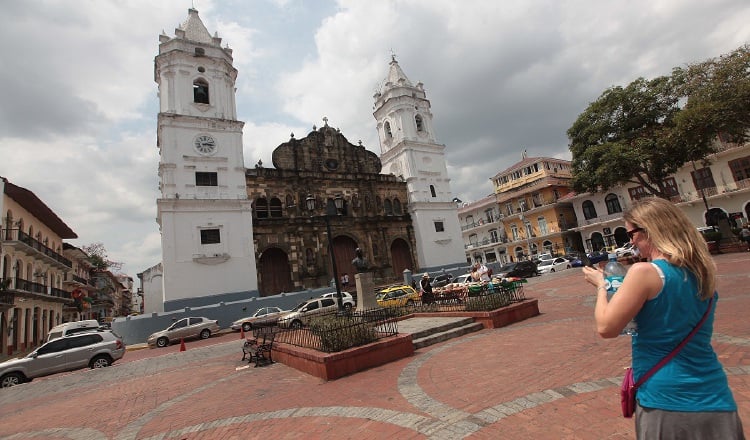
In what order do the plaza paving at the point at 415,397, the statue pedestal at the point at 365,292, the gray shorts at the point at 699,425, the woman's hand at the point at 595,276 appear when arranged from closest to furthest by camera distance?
1. the gray shorts at the point at 699,425
2. the woman's hand at the point at 595,276
3. the plaza paving at the point at 415,397
4. the statue pedestal at the point at 365,292

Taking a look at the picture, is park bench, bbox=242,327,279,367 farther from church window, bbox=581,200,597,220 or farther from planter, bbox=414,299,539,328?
church window, bbox=581,200,597,220

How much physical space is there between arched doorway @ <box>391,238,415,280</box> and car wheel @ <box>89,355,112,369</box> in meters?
23.4

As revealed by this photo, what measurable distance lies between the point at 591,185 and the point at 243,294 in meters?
25.4

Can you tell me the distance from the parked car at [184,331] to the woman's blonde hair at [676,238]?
2025 cm

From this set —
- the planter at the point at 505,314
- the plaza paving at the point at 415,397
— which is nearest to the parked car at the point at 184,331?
the plaza paving at the point at 415,397

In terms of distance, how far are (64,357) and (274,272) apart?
630 inches

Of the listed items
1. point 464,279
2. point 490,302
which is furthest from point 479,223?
point 490,302

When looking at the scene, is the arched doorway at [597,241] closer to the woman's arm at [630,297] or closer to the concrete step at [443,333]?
the concrete step at [443,333]

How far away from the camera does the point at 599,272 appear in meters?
2.21

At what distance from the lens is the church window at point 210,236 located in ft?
81.5

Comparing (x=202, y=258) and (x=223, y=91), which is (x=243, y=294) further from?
(x=223, y=91)

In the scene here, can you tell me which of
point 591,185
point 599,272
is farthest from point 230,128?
point 599,272

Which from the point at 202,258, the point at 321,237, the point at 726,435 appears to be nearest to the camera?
the point at 726,435

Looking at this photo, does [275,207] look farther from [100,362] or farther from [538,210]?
[538,210]
